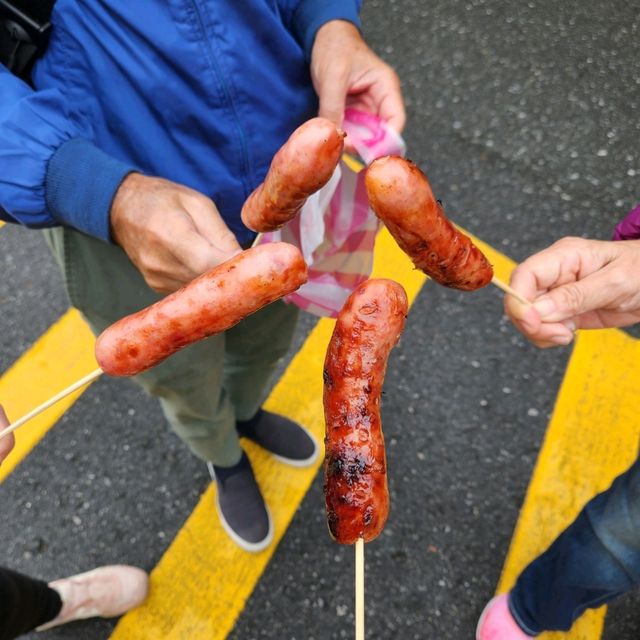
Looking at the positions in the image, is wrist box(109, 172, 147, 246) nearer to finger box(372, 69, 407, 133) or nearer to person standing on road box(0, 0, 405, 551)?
person standing on road box(0, 0, 405, 551)

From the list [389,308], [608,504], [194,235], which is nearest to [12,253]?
[194,235]

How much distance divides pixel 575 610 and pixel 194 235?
170 centimetres

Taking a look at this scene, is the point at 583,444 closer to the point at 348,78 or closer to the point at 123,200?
the point at 348,78

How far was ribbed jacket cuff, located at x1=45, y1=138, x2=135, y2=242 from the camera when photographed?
1.45m

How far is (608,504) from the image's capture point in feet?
6.06

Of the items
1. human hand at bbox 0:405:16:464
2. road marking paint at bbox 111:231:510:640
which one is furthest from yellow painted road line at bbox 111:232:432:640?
human hand at bbox 0:405:16:464

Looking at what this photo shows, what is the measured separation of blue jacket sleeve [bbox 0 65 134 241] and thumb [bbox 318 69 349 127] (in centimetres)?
58

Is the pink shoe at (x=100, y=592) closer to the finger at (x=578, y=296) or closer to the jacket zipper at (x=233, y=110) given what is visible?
the jacket zipper at (x=233, y=110)

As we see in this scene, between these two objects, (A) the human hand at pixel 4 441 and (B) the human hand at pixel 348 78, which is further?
(B) the human hand at pixel 348 78

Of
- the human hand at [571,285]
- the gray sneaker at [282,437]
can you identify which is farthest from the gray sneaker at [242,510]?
the human hand at [571,285]

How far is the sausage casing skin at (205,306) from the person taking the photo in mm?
1294

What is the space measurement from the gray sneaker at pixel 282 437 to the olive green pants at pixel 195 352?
11 cm

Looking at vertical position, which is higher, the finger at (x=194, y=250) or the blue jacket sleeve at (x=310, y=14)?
the blue jacket sleeve at (x=310, y=14)

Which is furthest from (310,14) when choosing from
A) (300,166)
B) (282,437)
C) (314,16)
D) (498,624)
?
(498,624)
